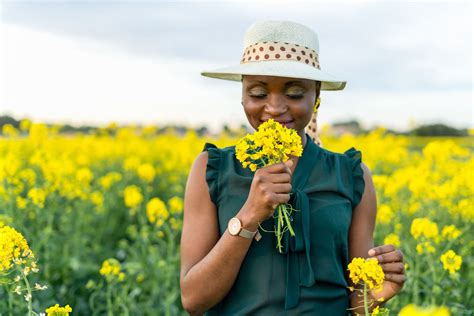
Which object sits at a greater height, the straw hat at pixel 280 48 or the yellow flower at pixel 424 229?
the straw hat at pixel 280 48

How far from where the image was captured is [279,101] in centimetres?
203

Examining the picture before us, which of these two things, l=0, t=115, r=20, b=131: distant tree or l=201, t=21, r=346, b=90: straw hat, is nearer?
l=201, t=21, r=346, b=90: straw hat

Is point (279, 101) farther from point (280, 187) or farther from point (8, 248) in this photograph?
point (8, 248)

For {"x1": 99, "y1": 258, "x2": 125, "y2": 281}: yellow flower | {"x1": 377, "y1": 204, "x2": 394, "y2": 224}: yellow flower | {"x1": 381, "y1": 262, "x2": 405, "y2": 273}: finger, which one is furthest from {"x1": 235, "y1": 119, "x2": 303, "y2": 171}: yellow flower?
{"x1": 377, "y1": 204, "x2": 394, "y2": 224}: yellow flower

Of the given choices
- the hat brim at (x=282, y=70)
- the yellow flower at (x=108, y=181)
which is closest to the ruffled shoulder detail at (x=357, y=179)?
the hat brim at (x=282, y=70)

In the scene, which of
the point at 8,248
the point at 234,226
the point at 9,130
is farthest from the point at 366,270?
the point at 9,130

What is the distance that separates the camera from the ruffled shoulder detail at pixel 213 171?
2.16m

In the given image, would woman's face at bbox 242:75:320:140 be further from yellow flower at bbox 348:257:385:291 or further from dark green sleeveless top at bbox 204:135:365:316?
yellow flower at bbox 348:257:385:291

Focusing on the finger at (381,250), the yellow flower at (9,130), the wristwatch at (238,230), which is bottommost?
the finger at (381,250)

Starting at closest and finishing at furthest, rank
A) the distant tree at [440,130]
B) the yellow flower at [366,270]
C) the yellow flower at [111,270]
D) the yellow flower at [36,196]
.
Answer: the yellow flower at [366,270] → the yellow flower at [111,270] → the yellow flower at [36,196] → the distant tree at [440,130]

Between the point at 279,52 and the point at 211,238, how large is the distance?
642mm

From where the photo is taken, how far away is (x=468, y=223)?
4066mm

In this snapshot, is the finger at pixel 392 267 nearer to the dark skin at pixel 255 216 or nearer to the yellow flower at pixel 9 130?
the dark skin at pixel 255 216

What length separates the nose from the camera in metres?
2.01
